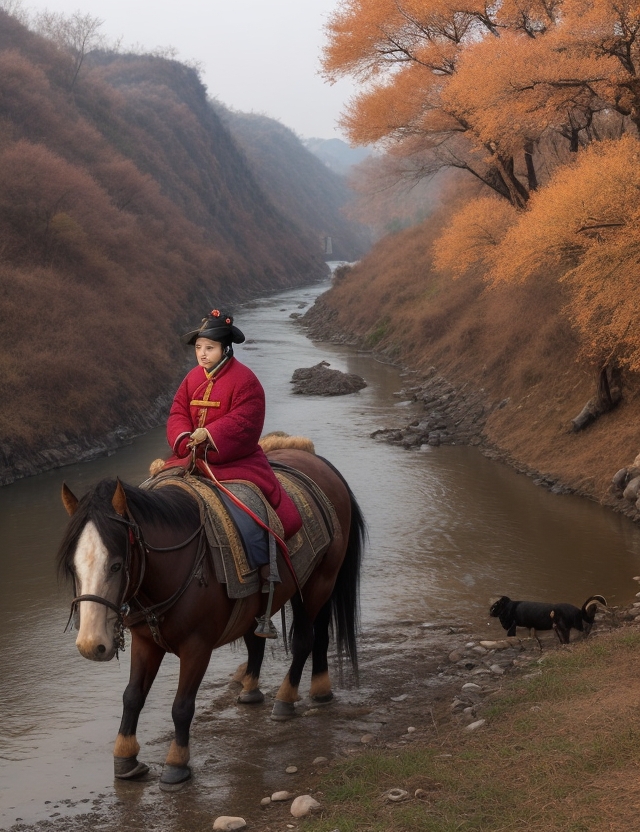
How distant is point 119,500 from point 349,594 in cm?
285

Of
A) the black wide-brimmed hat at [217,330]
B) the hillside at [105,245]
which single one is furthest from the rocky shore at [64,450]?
the black wide-brimmed hat at [217,330]

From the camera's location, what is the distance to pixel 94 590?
15.3ft

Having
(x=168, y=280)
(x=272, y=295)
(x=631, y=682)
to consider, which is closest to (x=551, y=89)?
(x=631, y=682)

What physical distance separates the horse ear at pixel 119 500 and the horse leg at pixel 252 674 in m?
2.27

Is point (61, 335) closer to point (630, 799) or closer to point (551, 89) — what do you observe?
point (551, 89)

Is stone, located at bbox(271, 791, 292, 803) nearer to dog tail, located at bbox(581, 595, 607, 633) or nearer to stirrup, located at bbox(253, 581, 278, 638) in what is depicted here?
stirrup, located at bbox(253, 581, 278, 638)

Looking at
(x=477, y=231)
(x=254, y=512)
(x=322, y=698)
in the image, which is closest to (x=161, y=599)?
(x=254, y=512)

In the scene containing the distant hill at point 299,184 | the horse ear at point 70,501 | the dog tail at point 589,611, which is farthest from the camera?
the distant hill at point 299,184

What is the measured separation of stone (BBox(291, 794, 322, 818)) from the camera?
464 centimetres

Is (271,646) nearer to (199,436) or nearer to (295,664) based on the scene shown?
(295,664)

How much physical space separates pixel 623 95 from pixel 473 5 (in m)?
5.65

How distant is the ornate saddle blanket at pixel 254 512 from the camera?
5.52 m

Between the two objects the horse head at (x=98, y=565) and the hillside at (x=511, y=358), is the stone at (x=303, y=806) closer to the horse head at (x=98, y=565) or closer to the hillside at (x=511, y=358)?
the horse head at (x=98, y=565)

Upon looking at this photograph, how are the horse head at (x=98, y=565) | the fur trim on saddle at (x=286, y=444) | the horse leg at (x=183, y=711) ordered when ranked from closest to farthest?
the horse head at (x=98, y=565), the horse leg at (x=183, y=711), the fur trim on saddle at (x=286, y=444)
